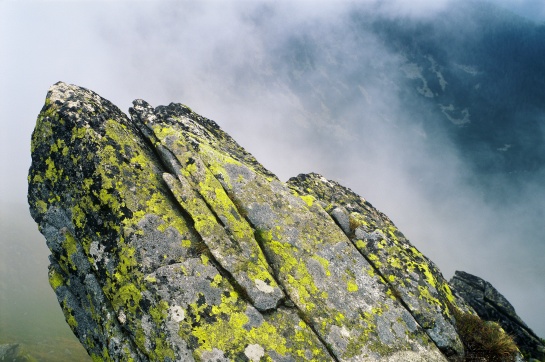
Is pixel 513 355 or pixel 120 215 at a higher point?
pixel 120 215

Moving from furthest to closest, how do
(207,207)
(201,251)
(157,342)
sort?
1. (207,207)
2. (201,251)
3. (157,342)

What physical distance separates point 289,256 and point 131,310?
16.6ft

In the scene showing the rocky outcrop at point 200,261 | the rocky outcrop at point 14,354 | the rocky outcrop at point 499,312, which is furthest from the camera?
the rocky outcrop at point 14,354

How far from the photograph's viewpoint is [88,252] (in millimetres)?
9617

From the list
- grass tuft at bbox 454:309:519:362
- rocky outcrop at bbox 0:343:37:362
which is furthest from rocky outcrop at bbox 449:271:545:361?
rocky outcrop at bbox 0:343:37:362

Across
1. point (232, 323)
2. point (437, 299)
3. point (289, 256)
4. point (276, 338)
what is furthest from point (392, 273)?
point (232, 323)

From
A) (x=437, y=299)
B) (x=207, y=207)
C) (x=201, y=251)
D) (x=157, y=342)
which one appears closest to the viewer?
(x=157, y=342)

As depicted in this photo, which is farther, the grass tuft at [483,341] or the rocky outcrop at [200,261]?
the grass tuft at [483,341]

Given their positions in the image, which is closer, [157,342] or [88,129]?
[157,342]

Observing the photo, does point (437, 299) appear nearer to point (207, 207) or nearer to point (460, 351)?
point (460, 351)

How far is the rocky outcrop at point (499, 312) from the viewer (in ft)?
47.4

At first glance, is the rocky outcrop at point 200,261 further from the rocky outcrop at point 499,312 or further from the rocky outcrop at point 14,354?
the rocky outcrop at point 14,354

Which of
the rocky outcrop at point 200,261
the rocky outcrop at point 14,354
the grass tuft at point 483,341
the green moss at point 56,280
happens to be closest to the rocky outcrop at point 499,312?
the grass tuft at point 483,341

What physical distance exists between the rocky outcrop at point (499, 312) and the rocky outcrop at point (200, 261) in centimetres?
630
